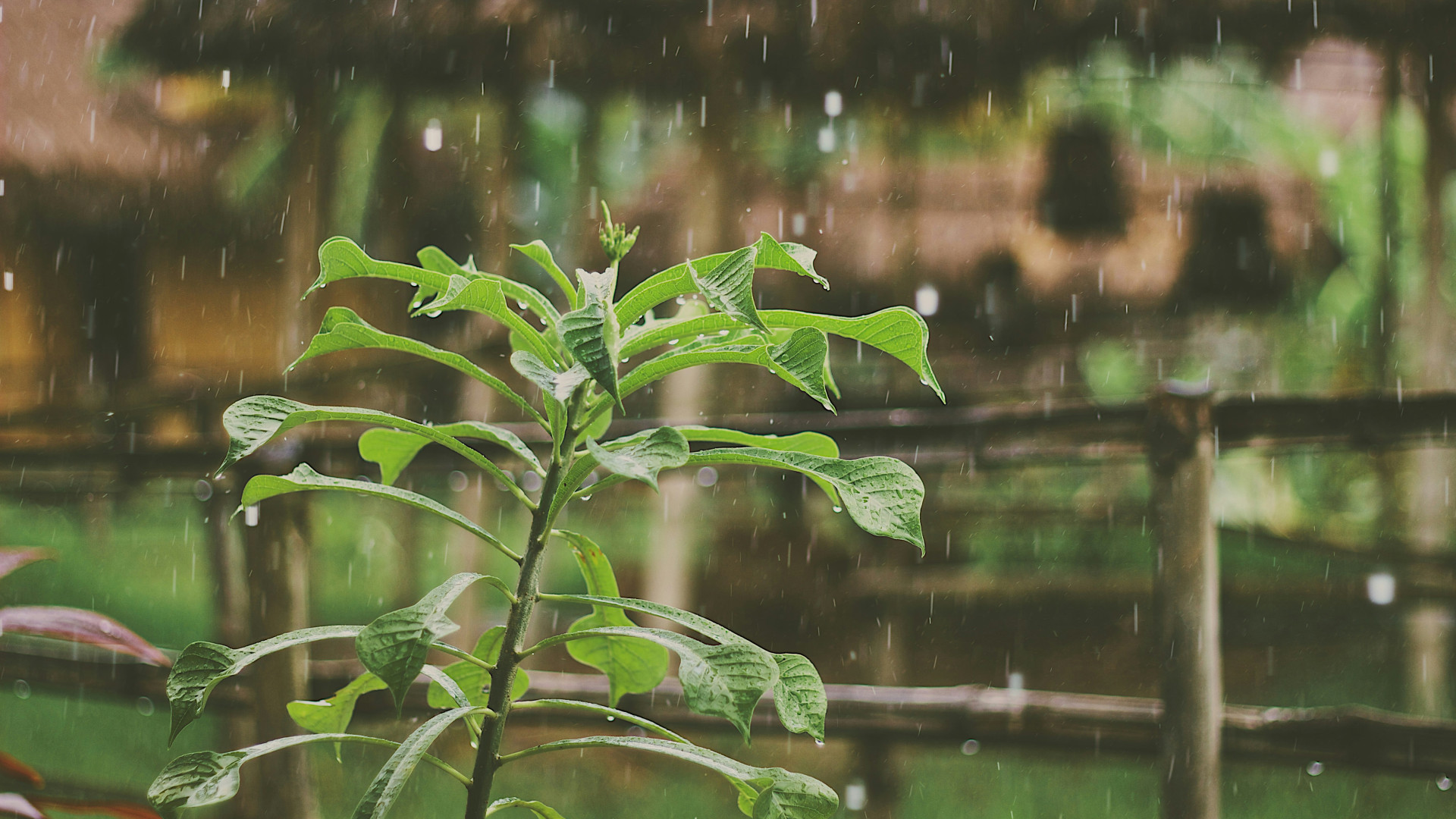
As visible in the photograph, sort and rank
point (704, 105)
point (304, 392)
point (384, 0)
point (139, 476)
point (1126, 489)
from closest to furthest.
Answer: point (139, 476), point (384, 0), point (704, 105), point (304, 392), point (1126, 489)

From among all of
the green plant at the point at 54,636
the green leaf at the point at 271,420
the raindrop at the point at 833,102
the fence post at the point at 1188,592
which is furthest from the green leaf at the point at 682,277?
the raindrop at the point at 833,102

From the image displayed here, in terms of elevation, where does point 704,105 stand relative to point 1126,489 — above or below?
above

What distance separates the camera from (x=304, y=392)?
10.4ft

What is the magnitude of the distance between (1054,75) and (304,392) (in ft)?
9.48

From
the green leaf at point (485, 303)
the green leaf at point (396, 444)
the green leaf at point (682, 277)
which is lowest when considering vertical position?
the green leaf at point (396, 444)

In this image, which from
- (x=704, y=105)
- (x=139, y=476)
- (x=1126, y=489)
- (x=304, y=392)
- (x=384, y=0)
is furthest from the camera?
(x=1126, y=489)

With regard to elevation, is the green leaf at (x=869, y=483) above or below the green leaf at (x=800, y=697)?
above

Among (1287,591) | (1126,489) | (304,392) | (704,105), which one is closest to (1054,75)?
(704,105)

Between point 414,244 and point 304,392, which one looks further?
point 414,244

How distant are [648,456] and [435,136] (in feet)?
11.0

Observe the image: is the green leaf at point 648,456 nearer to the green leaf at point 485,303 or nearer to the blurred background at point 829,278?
the green leaf at point 485,303

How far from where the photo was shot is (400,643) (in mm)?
336

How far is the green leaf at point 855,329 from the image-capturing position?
1.29ft

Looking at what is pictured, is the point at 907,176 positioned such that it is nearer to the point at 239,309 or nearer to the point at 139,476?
the point at 239,309
